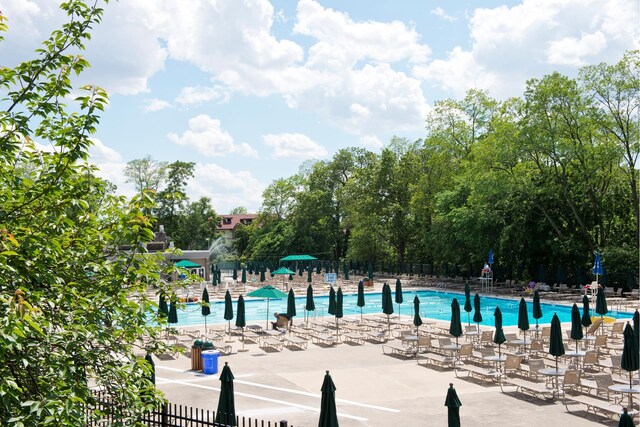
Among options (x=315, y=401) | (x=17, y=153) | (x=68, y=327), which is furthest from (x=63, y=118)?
(x=315, y=401)

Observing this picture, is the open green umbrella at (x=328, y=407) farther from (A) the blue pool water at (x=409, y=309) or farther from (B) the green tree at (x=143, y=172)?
(B) the green tree at (x=143, y=172)

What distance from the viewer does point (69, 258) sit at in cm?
686

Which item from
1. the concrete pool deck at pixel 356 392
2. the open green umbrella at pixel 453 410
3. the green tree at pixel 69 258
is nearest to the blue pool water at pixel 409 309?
the concrete pool deck at pixel 356 392

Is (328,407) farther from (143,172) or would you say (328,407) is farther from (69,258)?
(143,172)

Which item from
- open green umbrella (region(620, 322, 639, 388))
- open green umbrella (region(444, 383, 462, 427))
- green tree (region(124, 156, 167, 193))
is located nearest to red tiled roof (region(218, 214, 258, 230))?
green tree (region(124, 156, 167, 193))

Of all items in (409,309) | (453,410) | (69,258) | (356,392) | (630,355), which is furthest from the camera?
(409,309)

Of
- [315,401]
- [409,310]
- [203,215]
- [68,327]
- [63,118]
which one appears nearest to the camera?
[68,327]

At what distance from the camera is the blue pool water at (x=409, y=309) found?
3425 centimetres

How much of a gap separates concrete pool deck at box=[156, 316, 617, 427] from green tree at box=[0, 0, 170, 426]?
8.19 m

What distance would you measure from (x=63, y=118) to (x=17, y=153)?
71cm

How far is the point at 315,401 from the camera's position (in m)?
16.2

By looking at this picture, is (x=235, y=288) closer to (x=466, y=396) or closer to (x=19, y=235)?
(x=466, y=396)

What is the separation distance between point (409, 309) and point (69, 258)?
34.0m

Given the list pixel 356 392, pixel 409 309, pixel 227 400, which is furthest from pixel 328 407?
pixel 409 309
